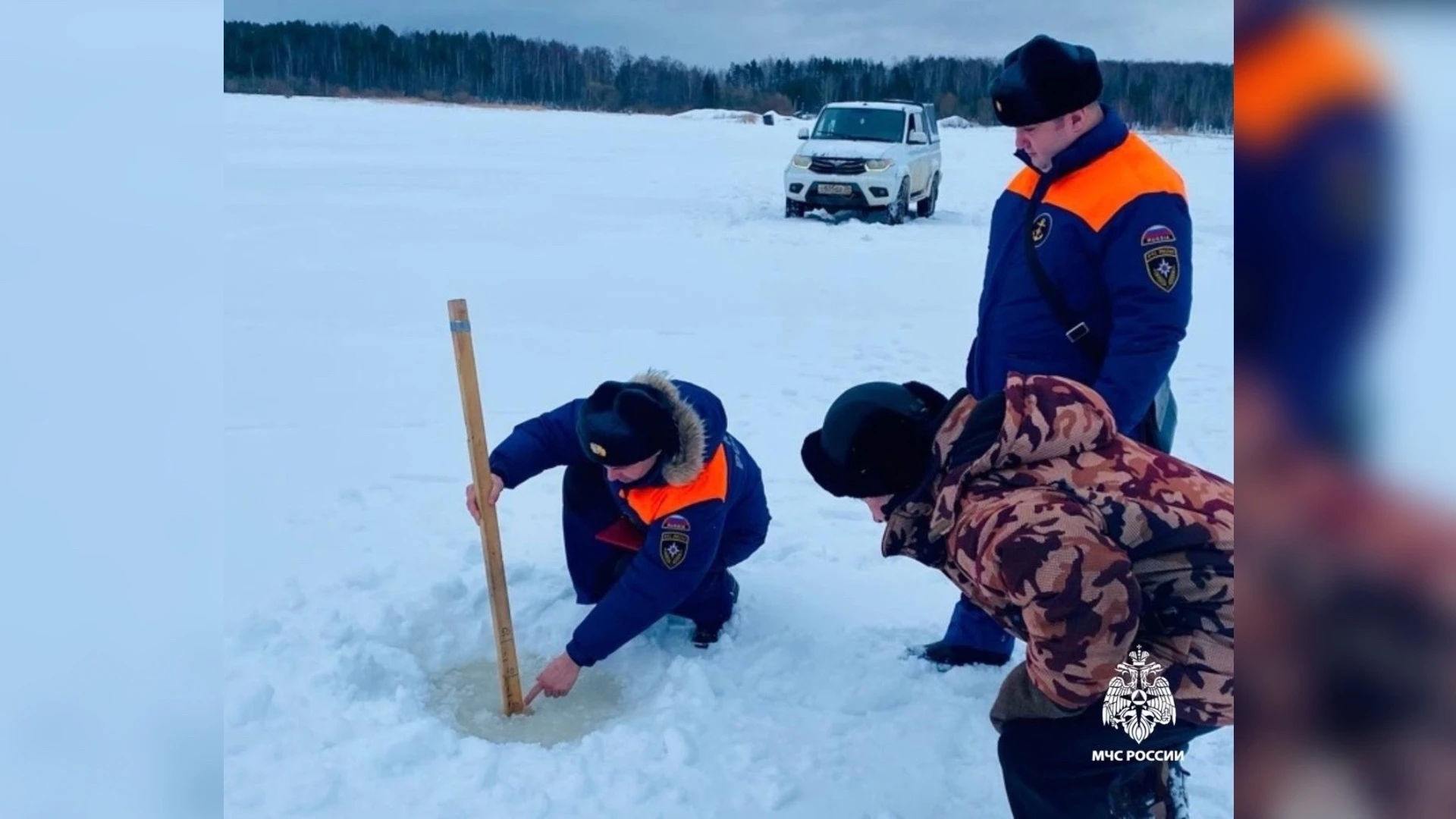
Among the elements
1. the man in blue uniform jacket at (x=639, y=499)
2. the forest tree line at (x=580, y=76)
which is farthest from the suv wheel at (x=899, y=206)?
the man in blue uniform jacket at (x=639, y=499)

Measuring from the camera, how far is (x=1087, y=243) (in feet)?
7.09

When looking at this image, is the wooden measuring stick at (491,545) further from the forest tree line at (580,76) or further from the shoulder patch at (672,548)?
the forest tree line at (580,76)

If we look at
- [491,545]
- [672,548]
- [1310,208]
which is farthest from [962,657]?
[1310,208]

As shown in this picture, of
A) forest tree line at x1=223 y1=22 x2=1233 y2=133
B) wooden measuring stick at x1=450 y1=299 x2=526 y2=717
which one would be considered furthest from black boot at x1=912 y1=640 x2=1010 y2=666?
forest tree line at x1=223 y1=22 x2=1233 y2=133

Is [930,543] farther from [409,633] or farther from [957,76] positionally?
[409,633]

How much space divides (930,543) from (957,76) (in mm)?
1010

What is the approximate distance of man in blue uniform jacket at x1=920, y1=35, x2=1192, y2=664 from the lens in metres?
2.06

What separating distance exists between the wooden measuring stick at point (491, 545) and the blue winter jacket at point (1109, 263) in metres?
1.12

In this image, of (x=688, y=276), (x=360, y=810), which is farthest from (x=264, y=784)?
(x=688, y=276)

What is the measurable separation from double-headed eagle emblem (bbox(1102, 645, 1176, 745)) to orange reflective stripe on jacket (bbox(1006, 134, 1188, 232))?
0.90 meters

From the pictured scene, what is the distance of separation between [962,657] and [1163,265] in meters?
1.05

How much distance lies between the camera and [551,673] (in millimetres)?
2545

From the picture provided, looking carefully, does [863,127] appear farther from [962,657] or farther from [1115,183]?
[1115,183]

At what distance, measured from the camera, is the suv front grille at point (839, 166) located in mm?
10539
